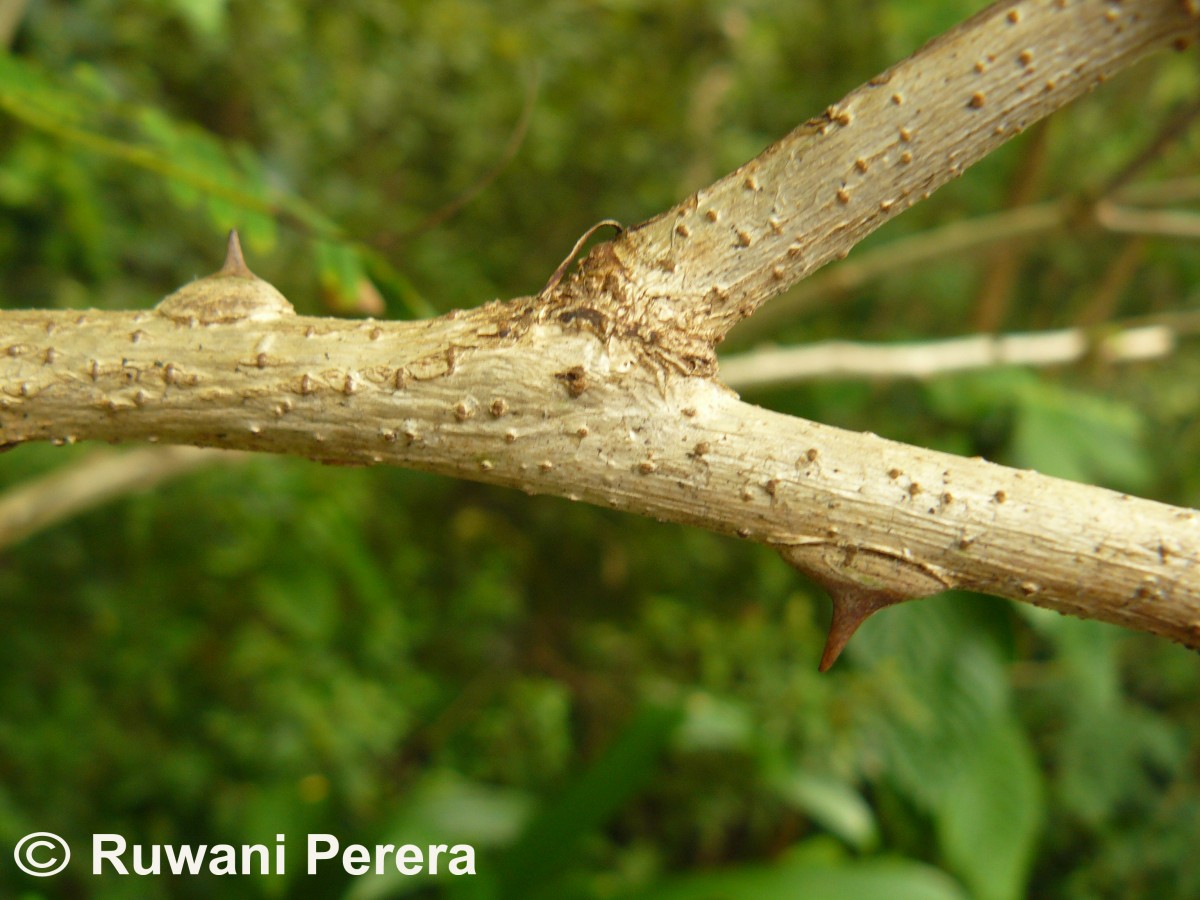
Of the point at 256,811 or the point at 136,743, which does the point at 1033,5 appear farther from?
the point at 136,743

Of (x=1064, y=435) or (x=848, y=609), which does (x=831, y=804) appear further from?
(x=848, y=609)

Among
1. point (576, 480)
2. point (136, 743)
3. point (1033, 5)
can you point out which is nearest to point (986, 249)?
point (1033, 5)

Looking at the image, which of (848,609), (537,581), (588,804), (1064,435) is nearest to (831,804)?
(588,804)

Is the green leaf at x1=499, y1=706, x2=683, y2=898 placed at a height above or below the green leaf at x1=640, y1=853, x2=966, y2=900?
above

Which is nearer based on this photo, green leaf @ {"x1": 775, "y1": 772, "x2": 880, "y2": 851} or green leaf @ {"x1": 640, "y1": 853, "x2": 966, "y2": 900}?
green leaf @ {"x1": 640, "y1": 853, "x2": 966, "y2": 900}

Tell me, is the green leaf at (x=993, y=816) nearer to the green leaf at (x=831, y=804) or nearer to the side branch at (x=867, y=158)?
the green leaf at (x=831, y=804)

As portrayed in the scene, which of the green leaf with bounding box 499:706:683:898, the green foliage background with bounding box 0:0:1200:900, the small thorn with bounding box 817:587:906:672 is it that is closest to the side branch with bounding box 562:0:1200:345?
the small thorn with bounding box 817:587:906:672

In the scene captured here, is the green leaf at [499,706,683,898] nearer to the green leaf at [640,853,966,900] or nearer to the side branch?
the green leaf at [640,853,966,900]
